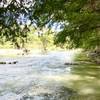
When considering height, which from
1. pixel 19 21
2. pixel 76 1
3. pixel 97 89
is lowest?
pixel 97 89

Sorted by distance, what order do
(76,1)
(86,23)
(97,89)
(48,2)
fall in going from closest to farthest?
(48,2), (76,1), (86,23), (97,89)

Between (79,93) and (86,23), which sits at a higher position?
(86,23)

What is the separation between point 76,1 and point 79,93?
5.71 m

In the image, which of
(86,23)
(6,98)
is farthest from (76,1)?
(6,98)

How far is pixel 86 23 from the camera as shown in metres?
16.1

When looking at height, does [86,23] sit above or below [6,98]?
above

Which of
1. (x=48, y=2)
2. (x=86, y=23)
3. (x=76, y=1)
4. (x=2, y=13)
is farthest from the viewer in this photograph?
(x=86, y=23)

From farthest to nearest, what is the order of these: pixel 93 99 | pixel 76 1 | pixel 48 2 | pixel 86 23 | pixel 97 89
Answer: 1. pixel 97 89
2. pixel 86 23
3. pixel 93 99
4. pixel 76 1
5. pixel 48 2

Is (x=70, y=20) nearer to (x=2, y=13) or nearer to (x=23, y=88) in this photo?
(x=23, y=88)

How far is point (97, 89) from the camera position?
58.9 feet

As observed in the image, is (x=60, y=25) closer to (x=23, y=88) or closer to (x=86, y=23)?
(x=86, y=23)

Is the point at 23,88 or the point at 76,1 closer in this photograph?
the point at 76,1

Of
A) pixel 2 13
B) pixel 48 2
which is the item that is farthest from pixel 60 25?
pixel 2 13

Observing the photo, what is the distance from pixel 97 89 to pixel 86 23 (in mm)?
4475
